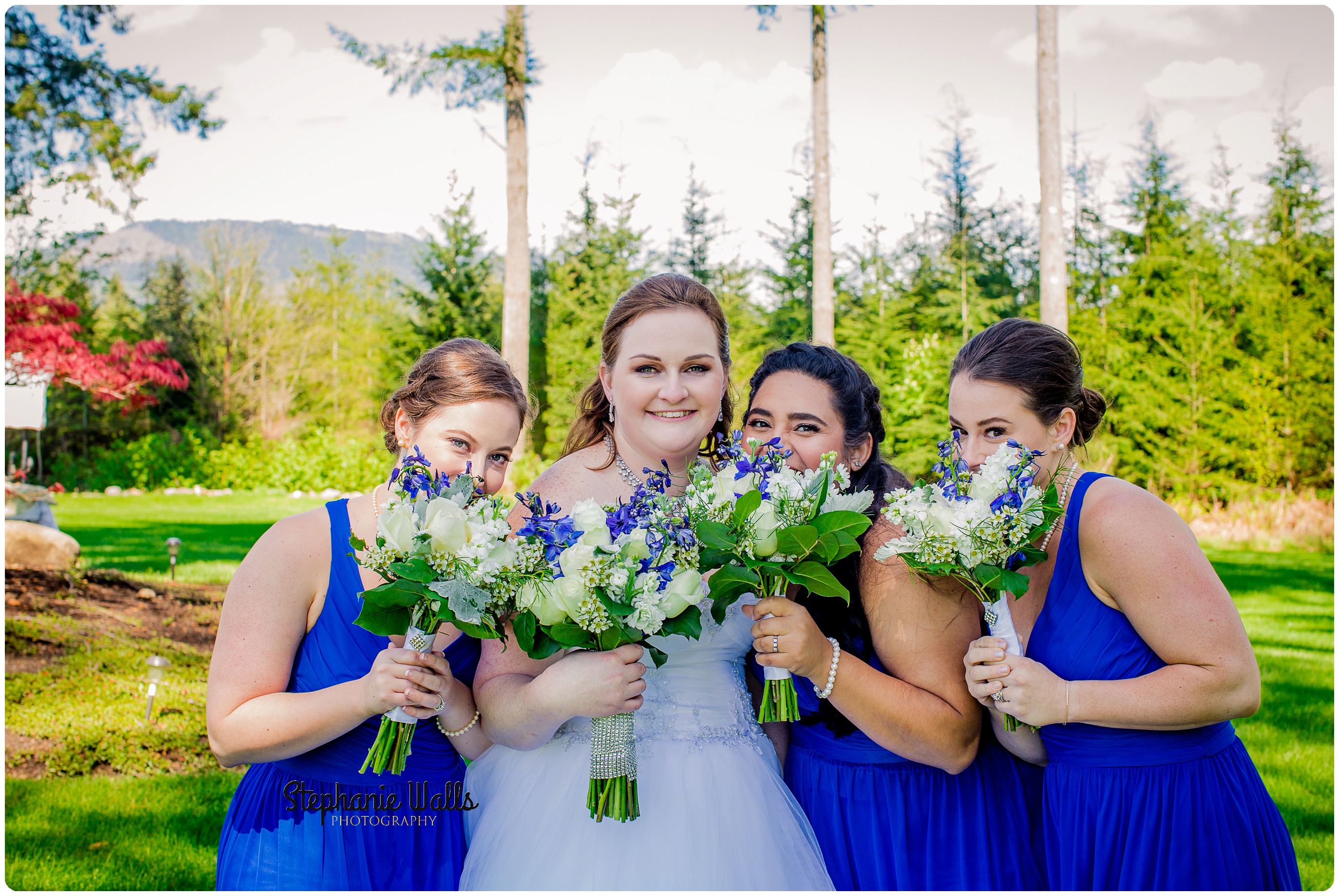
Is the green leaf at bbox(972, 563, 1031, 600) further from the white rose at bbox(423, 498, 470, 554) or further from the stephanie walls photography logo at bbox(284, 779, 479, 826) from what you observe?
the stephanie walls photography logo at bbox(284, 779, 479, 826)

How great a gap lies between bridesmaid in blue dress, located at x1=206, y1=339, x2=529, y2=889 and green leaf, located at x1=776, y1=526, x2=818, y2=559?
110 cm

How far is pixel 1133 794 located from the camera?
273cm

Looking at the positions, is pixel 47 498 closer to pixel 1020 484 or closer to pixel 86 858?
pixel 86 858

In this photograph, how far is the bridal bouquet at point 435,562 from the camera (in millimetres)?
2377

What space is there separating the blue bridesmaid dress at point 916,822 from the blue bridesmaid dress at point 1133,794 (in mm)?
158

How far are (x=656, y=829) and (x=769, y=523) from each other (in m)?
1.10

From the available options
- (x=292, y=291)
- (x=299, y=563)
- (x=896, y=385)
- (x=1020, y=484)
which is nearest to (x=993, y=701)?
(x=1020, y=484)

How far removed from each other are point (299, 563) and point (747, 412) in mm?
1677

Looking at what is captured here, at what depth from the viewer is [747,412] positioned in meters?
3.34

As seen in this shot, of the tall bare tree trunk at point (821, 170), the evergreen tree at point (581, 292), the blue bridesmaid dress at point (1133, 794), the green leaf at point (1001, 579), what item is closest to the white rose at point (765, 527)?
the green leaf at point (1001, 579)

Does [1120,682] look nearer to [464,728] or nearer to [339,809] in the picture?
[464,728]

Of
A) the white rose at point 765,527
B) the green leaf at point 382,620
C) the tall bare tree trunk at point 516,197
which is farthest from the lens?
the tall bare tree trunk at point 516,197

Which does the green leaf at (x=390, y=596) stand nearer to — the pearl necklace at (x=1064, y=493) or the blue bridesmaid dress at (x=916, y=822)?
the blue bridesmaid dress at (x=916, y=822)

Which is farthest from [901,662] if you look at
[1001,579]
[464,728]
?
[464,728]
